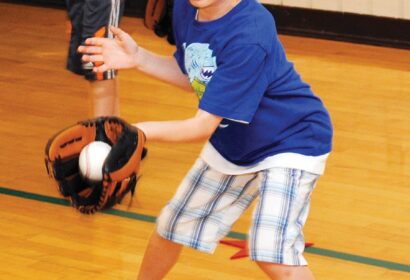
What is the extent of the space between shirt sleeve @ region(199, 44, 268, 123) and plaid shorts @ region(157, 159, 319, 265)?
0.23 meters

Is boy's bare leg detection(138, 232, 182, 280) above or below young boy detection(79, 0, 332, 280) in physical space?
below

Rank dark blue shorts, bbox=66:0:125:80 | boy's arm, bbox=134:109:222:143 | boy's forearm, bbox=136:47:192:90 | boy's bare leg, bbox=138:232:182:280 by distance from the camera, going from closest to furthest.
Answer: boy's arm, bbox=134:109:222:143, boy's forearm, bbox=136:47:192:90, boy's bare leg, bbox=138:232:182:280, dark blue shorts, bbox=66:0:125:80

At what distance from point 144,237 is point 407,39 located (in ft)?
11.3

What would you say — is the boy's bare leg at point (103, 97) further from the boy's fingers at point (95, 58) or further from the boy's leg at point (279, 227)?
the boy's leg at point (279, 227)

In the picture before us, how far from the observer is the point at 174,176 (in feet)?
14.4

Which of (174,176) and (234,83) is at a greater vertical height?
(234,83)

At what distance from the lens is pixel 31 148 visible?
184 inches

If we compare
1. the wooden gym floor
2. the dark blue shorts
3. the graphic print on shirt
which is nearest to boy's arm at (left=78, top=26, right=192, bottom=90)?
the graphic print on shirt

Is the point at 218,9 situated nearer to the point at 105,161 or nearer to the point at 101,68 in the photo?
the point at 101,68

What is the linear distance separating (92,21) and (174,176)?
74 centimetres

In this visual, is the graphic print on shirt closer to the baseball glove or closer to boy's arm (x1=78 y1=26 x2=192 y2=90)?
boy's arm (x1=78 y1=26 x2=192 y2=90)

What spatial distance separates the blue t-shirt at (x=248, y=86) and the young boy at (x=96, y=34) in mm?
1383

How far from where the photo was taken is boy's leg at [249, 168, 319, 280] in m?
2.68

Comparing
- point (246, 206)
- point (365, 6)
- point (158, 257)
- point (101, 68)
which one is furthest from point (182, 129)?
point (365, 6)
